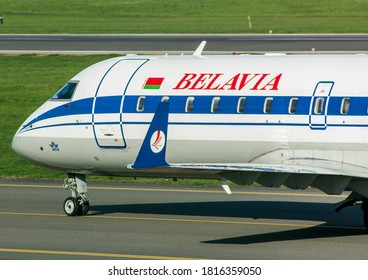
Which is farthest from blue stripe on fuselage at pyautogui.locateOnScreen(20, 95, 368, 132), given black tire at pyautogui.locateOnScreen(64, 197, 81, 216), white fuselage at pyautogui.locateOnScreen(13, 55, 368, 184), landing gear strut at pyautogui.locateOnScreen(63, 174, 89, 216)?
black tire at pyautogui.locateOnScreen(64, 197, 81, 216)

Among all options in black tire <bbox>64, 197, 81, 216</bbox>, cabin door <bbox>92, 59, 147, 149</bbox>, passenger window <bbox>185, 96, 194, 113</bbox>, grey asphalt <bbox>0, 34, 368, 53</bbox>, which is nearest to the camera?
passenger window <bbox>185, 96, 194, 113</bbox>

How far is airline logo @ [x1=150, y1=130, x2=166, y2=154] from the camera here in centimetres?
2248

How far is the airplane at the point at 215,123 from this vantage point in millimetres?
21812

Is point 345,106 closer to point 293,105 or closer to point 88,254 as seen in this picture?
point 293,105

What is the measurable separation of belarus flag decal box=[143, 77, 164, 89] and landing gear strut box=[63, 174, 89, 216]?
10.0 feet

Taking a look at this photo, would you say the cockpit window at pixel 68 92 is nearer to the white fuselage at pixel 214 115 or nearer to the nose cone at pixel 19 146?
the white fuselage at pixel 214 115

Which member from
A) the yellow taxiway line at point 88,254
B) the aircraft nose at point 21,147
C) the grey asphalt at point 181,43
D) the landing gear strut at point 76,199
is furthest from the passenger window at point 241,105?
the grey asphalt at point 181,43

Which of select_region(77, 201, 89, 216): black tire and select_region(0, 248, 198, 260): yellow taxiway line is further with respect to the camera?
select_region(77, 201, 89, 216): black tire

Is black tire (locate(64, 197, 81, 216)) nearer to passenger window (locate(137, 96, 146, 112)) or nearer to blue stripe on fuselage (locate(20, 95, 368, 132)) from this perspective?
blue stripe on fuselage (locate(20, 95, 368, 132))

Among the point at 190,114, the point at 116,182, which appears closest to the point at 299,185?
the point at 190,114

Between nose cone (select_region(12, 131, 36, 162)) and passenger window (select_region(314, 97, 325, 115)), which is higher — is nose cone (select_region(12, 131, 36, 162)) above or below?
above

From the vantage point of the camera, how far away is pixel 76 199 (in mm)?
26000

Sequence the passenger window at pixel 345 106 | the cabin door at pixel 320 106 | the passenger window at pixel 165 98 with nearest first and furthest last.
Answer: the passenger window at pixel 345 106
the cabin door at pixel 320 106
the passenger window at pixel 165 98

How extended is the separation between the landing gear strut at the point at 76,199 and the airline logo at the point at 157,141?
13.2 feet
